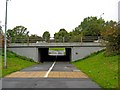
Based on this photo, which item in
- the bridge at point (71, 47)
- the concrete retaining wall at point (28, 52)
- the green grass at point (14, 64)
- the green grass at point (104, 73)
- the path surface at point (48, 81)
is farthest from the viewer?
the bridge at point (71, 47)

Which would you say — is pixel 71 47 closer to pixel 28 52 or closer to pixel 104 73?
A: pixel 28 52

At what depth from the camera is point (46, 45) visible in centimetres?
4809

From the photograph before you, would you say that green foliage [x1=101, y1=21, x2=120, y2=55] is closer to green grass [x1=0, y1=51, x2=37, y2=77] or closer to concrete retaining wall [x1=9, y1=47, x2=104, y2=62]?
green grass [x1=0, y1=51, x2=37, y2=77]

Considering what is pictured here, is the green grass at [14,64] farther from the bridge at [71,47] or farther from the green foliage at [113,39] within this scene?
the green foliage at [113,39]

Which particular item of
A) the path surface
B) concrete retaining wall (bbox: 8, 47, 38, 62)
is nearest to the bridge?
concrete retaining wall (bbox: 8, 47, 38, 62)

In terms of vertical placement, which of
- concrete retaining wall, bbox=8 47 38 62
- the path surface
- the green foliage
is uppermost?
the green foliage

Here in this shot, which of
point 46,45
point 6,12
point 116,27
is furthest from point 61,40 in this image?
point 6,12

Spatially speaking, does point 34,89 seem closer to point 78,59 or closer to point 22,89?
point 22,89

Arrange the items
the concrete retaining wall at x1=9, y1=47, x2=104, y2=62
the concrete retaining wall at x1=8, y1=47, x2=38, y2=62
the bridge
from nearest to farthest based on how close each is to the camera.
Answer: the concrete retaining wall at x1=8, y1=47, x2=38, y2=62
the concrete retaining wall at x1=9, y1=47, x2=104, y2=62
the bridge

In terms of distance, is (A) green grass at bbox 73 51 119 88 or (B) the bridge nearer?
(A) green grass at bbox 73 51 119 88

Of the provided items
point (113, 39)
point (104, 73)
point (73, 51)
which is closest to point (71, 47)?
point (73, 51)

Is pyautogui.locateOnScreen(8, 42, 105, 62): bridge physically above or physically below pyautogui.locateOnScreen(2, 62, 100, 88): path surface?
above

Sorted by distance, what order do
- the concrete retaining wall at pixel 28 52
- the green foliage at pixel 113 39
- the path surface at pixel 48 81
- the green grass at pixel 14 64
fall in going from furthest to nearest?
the concrete retaining wall at pixel 28 52 → the green foliage at pixel 113 39 → the green grass at pixel 14 64 → the path surface at pixel 48 81

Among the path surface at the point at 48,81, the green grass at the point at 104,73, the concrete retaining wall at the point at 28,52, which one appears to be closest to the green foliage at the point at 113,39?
the green grass at the point at 104,73
